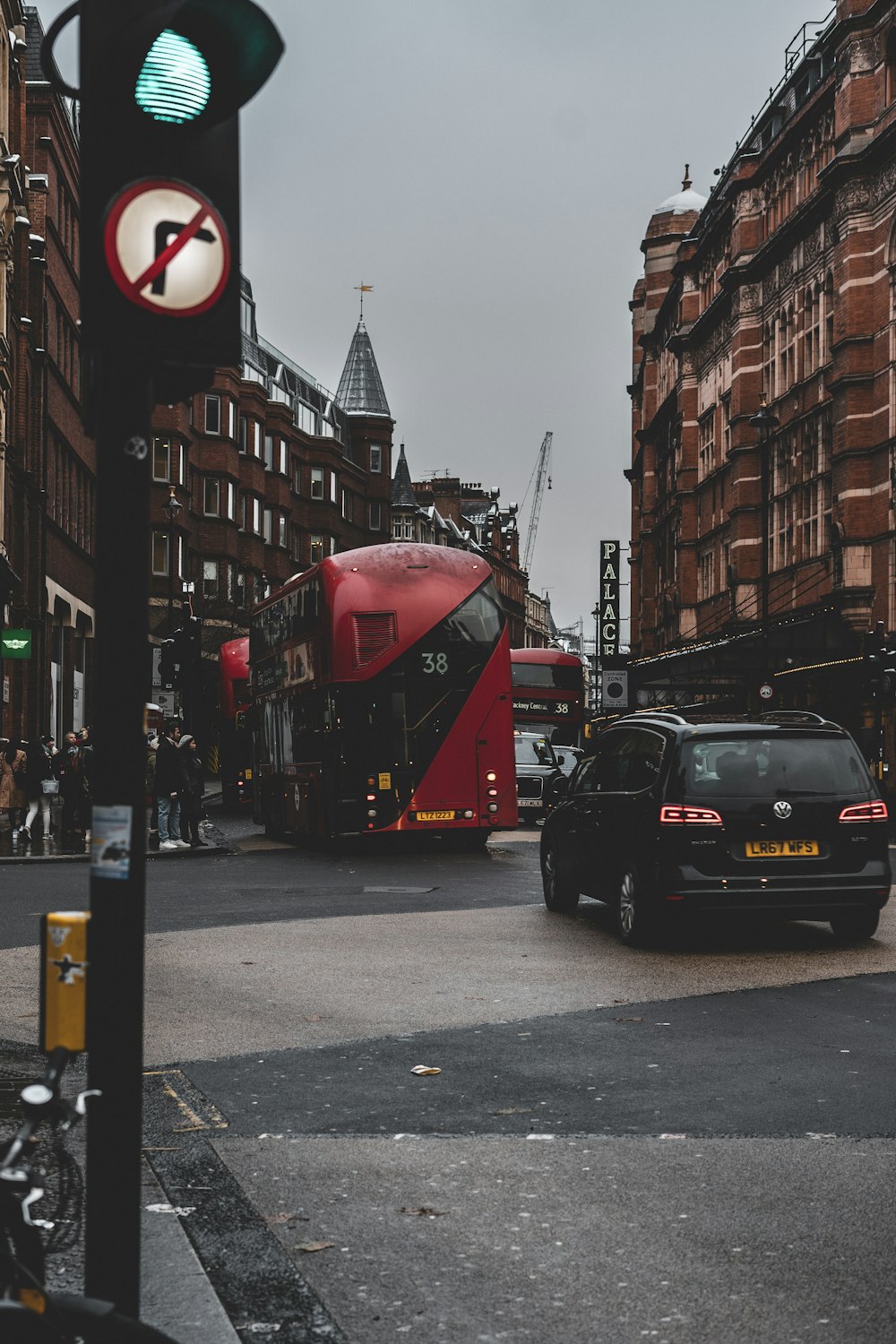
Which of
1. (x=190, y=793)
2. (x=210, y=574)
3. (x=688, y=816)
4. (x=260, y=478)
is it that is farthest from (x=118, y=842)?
(x=260, y=478)

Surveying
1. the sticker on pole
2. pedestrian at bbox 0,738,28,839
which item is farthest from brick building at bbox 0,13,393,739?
pedestrian at bbox 0,738,28,839

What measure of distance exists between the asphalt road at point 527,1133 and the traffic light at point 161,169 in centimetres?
250

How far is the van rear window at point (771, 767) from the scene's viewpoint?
12523mm

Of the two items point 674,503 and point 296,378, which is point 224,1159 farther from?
point 296,378

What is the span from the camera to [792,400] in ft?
169

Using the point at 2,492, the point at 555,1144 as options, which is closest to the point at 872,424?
the point at 2,492

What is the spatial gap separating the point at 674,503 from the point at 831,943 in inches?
2221

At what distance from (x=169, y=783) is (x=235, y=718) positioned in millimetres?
15681

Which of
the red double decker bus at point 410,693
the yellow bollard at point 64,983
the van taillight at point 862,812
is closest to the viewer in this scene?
the yellow bollard at point 64,983

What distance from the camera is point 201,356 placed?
11.5 ft

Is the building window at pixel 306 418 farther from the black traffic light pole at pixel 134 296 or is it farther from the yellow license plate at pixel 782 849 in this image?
the black traffic light pole at pixel 134 296

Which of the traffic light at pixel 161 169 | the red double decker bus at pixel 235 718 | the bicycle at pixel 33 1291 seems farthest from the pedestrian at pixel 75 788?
the bicycle at pixel 33 1291

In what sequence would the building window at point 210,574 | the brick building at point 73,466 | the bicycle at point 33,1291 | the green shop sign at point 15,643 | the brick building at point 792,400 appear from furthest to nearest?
the building window at point 210,574 < the brick building at point 792,400 < the brick building at point 73,466 < the green shop sign at point 15,643 < the bicycle at point 33,1291

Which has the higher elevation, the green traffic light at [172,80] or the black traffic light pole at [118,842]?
the green traffic light at [172,80]
